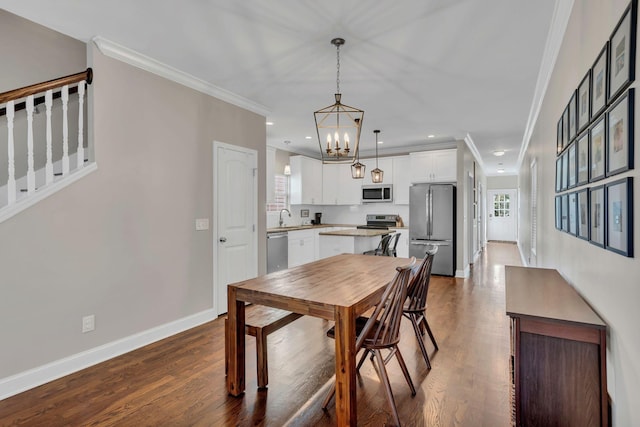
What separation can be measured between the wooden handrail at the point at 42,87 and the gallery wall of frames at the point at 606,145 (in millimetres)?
3268

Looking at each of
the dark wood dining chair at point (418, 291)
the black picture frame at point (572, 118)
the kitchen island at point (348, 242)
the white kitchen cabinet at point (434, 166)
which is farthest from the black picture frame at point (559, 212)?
the white kitchen cabinet at point (434, 166)

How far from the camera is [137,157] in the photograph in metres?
2.96

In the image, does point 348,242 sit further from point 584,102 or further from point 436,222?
point 584,102

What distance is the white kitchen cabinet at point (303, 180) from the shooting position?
6871 mm

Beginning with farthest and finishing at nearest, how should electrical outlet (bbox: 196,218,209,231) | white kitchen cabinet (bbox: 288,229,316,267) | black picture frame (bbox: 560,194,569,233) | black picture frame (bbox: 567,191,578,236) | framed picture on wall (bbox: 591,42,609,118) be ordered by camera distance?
white kitchen cabinet (bbox: 288,229,316,267) < electrical outlet (bbox: 196,218,209,231) < black picture frame (bbox: 560,194,569,233) < black picture frame (bbox: 567,191,578,236) < framed picture on wall (bbox: 591,42,609,118)

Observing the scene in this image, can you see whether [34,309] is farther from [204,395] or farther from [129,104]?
[129,104]

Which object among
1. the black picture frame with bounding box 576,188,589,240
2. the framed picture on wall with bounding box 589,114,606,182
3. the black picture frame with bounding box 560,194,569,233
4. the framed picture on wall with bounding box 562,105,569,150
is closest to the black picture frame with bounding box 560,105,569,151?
the framed picture on wall with bounding box 562,105,569,150

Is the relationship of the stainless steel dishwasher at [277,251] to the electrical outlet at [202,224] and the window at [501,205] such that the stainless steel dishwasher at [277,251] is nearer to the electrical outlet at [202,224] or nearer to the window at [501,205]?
the electrical outlet at [202,224]

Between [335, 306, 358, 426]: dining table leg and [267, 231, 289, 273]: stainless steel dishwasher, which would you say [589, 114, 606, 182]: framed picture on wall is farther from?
[267, 231, 289, 273]: stainless steel dishwasher

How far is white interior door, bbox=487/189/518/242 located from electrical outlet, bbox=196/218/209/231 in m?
11.7

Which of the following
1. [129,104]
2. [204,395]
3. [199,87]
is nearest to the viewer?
[204,395]

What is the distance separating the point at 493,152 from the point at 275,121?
5.34 m

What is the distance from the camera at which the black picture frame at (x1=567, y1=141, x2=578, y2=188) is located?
6.24 feet

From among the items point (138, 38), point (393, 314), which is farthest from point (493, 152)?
point (138, 38)
